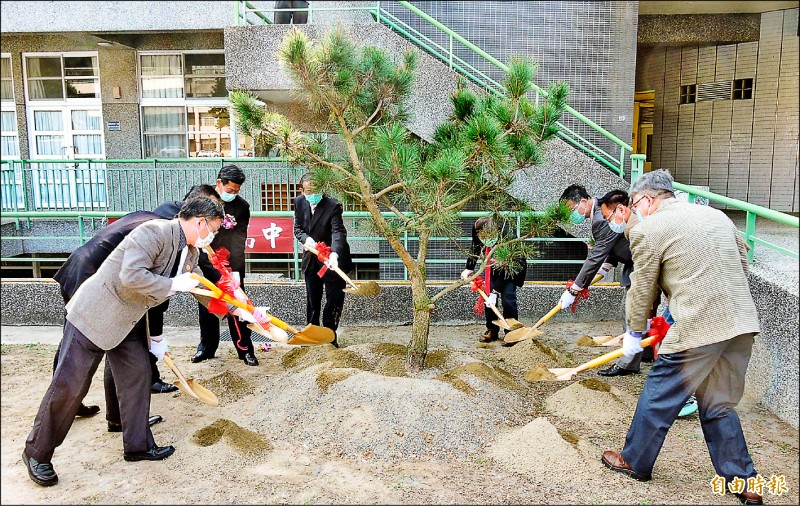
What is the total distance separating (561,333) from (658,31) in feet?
17.0

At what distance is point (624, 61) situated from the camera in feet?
24.3

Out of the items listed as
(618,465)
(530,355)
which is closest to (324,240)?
(530,355)

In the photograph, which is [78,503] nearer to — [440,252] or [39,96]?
[440,252]

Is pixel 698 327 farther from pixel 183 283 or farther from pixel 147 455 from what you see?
pixel 147 455

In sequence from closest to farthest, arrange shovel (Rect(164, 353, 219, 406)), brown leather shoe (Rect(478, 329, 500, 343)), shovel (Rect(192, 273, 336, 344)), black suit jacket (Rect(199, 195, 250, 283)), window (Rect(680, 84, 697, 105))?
1. shovel (Rect(192, 273, 336, 344))
2. shovel (Rect(164, 353, 219, 406))
3. black suit jacket (Rect(199, 195, 250, 283))
4. brown leather shoe (Rect(478, 329, 500, 343))
5. window (Rect(680, 84, 697, 105))

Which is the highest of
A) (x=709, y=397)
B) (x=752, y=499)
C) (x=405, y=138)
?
(x=405, y=138)

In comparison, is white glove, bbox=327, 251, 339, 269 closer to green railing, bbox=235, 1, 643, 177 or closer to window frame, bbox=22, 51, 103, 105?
green railing, bbox=235, 1, 643, 177

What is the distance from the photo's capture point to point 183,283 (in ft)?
10.4

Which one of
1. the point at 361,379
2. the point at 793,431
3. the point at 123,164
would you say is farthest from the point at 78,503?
the point at 123,164

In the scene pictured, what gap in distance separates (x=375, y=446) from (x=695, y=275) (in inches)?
72.2

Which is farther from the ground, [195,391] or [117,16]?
[117,16]

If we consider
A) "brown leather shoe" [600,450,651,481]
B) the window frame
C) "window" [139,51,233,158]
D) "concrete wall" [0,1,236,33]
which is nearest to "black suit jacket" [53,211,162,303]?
"brown leather shoe" [600,450,651,481]

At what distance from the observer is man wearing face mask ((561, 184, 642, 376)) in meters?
4.32

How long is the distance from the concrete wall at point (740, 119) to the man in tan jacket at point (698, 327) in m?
6.17
